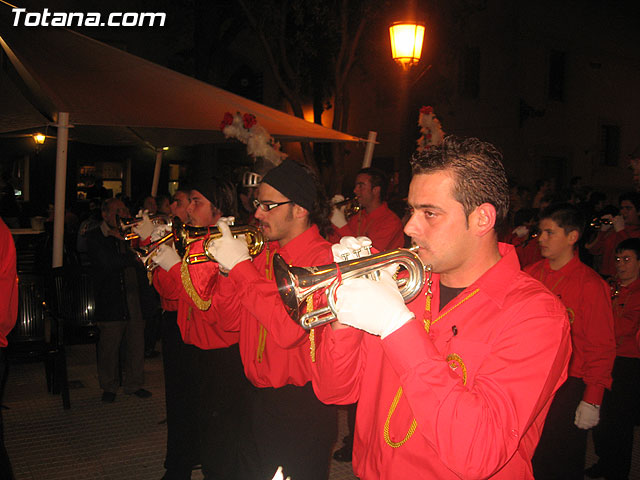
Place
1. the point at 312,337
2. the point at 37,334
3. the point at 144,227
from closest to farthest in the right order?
the point at 312,337 → the point at 144,227 → the point at 37,334

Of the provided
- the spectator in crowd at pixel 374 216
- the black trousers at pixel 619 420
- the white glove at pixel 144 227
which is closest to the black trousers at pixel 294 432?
the white glove at pixel 144 227

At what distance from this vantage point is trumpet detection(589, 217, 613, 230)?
278 inches

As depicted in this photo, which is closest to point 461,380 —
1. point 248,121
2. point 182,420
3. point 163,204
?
point 182,420

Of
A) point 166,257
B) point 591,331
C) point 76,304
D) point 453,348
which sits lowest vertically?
point 76,304

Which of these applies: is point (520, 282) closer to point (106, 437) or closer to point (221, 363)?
point (221, 363)

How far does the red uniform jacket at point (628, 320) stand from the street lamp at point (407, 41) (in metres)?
3.92

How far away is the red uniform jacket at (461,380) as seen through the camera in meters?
1.44

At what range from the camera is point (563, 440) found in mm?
3549

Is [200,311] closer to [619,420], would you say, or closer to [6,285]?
[6,285]

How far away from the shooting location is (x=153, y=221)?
5059 millimetres

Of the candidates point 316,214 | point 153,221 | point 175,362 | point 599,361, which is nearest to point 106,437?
point 175,362

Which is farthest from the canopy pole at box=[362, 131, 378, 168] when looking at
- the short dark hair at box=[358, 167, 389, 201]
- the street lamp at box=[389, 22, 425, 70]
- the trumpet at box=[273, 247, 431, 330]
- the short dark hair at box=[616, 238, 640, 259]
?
the trumpet at box=[273, 247, 431, 330]

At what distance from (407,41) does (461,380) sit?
6129mm

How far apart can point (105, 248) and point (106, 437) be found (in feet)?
6.55
